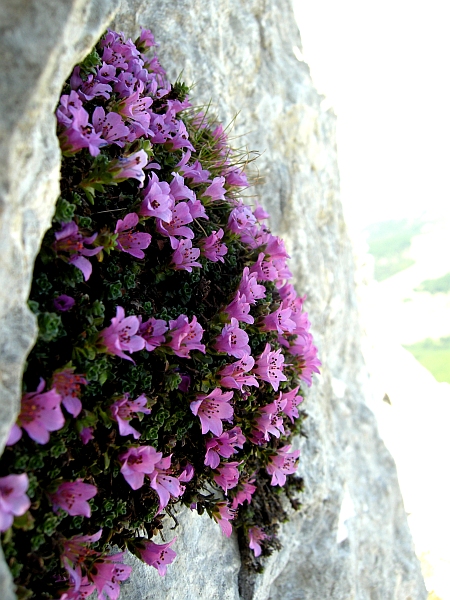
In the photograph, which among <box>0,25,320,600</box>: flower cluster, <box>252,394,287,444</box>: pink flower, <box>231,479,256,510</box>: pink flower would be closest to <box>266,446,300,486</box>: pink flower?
<box>0,25,320,600</box>: flower cluster

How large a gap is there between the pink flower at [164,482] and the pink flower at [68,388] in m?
0.52

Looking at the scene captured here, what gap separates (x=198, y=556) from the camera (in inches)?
135

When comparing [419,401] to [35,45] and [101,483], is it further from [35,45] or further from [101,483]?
[35,45]

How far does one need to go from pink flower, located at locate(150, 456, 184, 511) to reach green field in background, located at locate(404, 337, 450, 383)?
879 inches

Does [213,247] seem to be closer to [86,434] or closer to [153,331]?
[153,331]

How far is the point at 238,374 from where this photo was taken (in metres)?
2.76

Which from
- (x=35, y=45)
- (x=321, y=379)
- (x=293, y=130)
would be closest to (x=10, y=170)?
(x=35, y=45)

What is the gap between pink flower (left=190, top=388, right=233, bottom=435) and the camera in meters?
2.65

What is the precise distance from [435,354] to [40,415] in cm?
2445

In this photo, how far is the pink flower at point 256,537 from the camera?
11.9 feet

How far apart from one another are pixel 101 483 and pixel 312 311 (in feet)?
12.0

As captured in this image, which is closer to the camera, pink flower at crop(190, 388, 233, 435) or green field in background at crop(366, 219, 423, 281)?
pink flower at crop(190, 388, 233, 435)

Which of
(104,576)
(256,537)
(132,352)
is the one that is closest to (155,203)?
(132,352)

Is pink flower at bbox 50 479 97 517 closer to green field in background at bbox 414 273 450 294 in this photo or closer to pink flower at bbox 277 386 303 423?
pink flower at bbox 277 386 303 423
